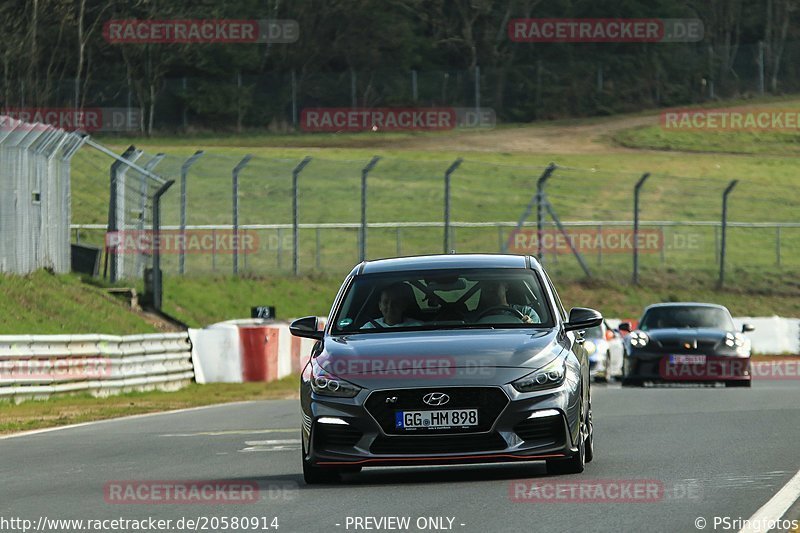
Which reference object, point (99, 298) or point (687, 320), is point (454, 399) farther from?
point (99, 298)

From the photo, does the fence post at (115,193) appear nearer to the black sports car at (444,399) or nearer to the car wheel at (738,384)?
the car wheel at (738,384)

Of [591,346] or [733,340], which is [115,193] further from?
[733,340]

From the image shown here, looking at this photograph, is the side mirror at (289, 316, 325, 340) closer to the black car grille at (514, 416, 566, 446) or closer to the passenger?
the passenger

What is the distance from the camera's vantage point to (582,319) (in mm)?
11758

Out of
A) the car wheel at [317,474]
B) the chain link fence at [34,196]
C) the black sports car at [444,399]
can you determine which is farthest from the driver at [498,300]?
the chain link fence at [34,196]

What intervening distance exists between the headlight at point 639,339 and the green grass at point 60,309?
848 cm

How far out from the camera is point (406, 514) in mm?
9539

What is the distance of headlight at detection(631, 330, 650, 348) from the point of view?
25688 millimetres

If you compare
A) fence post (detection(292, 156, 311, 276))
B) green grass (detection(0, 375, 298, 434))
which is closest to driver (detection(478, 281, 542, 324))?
green grass (detection(0, 375, 298, 434))

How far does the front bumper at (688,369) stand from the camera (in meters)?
25.2

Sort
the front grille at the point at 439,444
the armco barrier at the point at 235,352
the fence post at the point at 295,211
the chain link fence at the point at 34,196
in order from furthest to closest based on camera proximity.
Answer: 1. the fence post at the point at 295,211
2. the chain link fence at the point at 34,196
3. the armco barrier at the point at 235,352
4. the front grille at the point at 439,444

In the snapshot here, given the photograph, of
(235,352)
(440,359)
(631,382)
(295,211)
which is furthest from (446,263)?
(295,211)

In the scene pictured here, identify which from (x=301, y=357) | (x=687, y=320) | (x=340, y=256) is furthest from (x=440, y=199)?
(x=687, y=320)

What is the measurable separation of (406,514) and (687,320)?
57.7ft
